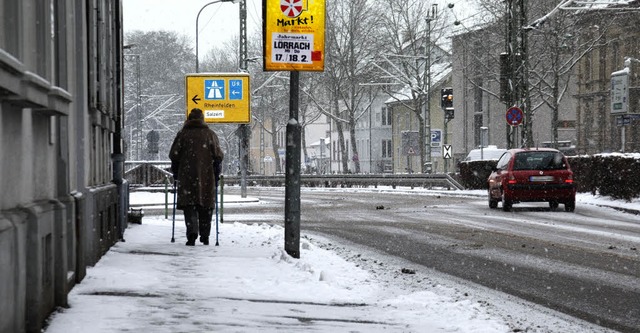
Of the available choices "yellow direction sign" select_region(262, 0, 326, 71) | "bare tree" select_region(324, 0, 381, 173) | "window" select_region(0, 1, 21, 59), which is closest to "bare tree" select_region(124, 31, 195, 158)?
"bare tree" select_region(324, 0, 381, 173)

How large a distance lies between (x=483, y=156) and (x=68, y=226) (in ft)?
138

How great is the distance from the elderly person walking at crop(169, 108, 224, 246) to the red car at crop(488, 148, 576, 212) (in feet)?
40.7

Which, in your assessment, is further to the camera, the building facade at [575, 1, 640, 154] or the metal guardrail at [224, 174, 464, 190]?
the building facade at [575, 1, 640, 154]

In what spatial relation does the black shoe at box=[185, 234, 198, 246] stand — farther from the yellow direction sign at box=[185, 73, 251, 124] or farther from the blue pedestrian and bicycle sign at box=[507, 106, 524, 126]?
the blue pedestrian and bicycle sign at box=[507, 106, 524, 126]

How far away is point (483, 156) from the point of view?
158 ft

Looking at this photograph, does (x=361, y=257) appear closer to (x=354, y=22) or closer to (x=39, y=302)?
(x=39, y=302)

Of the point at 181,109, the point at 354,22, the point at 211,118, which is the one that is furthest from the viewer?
the point at 181,109

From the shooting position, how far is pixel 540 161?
23.8m

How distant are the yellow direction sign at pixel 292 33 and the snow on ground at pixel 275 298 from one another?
2.17m

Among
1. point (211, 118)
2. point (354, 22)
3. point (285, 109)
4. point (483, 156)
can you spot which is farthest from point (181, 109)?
point (211, 118)

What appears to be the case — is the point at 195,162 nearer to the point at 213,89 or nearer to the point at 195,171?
the point at 195,171

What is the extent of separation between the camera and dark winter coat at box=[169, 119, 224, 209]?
40.6ft

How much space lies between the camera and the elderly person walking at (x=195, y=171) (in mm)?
12383

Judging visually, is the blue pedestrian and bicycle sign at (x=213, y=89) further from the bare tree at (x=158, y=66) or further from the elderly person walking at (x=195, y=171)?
the bare tree at (x=158, y=66)
